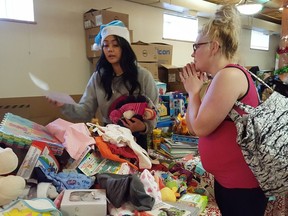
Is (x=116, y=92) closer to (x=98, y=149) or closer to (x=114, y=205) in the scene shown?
(x=98, y=149)

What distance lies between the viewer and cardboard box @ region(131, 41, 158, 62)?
10.2ft

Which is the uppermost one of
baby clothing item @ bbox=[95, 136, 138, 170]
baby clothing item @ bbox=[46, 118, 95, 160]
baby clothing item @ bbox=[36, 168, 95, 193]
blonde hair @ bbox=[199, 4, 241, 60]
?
blonde hair @ bbox=[199, 4, 241, 60]

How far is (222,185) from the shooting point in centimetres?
102

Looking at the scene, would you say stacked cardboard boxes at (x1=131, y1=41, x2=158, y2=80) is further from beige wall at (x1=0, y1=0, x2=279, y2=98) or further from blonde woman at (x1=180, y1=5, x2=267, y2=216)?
blonde woman at (x1=180, y1=5, x2=267, y2=216)

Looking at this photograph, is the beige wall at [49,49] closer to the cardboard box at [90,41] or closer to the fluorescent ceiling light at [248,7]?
the cardboard box at [90,41]

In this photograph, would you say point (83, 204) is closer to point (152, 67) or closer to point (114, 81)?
point (114, 81)

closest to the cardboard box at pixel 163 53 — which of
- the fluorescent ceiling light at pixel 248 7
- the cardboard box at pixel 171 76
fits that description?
the cardboard box at pixel 171 76

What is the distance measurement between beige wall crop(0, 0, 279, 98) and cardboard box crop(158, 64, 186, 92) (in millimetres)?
901

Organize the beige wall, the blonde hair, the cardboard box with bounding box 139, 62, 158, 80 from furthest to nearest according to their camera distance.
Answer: the cardboard box with bounding box 139, 62, 158, 80 < the beige wall < the blonde hair

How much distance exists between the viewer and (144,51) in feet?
10.4

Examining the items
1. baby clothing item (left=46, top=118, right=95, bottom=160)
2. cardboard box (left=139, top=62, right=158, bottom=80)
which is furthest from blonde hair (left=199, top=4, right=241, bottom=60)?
cardboard box (left=139, top=62, right=158, bottom=80)

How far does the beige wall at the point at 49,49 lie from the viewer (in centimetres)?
266

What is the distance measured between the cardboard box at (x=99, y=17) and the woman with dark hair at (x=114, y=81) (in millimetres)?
1256

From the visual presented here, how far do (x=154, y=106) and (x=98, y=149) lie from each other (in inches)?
21.8
